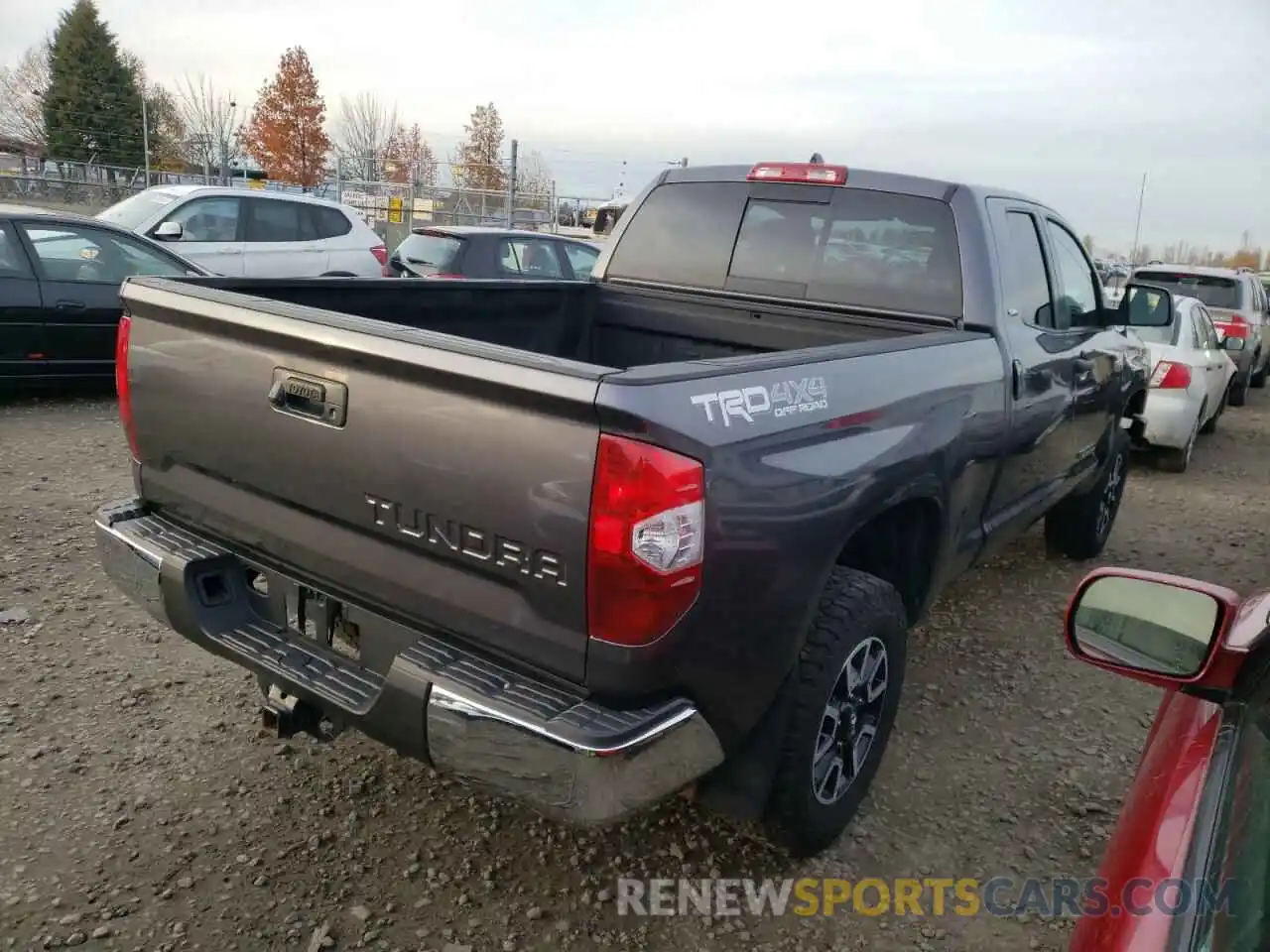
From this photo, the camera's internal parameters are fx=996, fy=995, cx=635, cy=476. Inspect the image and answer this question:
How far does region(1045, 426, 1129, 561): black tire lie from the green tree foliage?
48.2m

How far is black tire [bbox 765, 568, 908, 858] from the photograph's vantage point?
8.63ft

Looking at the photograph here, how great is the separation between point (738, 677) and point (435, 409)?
94cm

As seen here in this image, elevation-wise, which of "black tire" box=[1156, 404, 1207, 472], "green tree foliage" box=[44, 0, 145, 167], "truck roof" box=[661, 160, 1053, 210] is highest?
"green tree foliage" box=[44, 0, 145, 167]

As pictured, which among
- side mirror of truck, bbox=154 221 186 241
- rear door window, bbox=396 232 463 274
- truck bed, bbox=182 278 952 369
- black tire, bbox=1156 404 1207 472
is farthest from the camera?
rear door window, bbox=396 232 463 274

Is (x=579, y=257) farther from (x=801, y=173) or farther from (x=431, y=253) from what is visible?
(x=801, y=173)

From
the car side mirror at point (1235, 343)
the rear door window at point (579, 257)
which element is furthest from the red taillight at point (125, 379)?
the car side mirror at point (1235, 343)

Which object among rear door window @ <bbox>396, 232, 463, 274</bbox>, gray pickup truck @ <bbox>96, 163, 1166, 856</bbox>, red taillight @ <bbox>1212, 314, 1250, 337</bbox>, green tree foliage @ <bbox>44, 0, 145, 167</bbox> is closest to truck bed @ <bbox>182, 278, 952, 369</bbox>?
gray pickup truck @ <bbox>96, 163, 1166, 856</bbox>

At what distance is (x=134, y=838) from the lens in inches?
113

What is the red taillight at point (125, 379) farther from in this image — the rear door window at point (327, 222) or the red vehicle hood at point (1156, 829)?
the rear door window at point (327, 222)

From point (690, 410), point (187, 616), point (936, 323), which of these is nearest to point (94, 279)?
point (187, 616)

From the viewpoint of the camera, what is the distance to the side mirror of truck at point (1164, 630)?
5.36 feet

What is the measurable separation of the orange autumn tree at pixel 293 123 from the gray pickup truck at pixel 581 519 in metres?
39.8

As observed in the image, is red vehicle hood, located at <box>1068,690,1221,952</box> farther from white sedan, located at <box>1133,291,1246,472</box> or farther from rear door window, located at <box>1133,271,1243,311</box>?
rear door window, located at <box>1133,271,1243,311</box>

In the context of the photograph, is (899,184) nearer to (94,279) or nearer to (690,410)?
(690,410)
